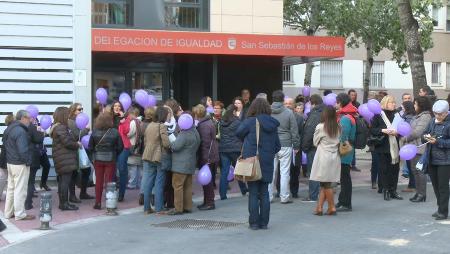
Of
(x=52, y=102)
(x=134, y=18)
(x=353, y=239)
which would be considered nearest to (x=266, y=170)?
(x=353, y=239)

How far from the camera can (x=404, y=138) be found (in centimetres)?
1183

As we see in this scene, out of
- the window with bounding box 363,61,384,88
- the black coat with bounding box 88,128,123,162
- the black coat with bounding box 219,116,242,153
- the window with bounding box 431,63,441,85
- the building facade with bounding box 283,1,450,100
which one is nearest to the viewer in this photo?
the black coat with bounding box 88,128,123,162

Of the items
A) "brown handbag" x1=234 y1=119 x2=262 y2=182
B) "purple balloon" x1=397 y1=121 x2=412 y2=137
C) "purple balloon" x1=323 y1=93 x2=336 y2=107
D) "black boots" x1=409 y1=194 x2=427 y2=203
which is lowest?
"black boots" x1=409 y1=194 x2=427 y2=203

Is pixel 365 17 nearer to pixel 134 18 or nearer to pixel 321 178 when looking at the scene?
pixel 134 18

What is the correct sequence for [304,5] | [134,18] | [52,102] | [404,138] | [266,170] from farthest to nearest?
[304,5] → [134,18] → [52,102] → [404,138] → [266,170]

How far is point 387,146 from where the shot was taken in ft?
38.7

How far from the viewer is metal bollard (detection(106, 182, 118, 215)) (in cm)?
1074

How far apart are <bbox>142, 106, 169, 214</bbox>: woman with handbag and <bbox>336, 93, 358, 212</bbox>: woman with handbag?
2866 mm

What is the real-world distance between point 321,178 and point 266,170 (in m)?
1.25

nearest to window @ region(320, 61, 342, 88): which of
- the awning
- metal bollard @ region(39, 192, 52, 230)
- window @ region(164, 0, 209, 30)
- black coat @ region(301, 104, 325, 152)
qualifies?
window @ region(164, 0, 209, 30)

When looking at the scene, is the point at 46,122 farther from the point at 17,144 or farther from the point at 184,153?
the point at 184,153

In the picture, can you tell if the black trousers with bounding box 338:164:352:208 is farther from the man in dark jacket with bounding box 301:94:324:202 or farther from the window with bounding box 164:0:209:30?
the window with bounding box 164:0:209:30

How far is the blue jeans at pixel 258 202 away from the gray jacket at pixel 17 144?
3549 mm

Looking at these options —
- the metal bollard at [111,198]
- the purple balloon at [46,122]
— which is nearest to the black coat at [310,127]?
the metal bollard at [111,198]
